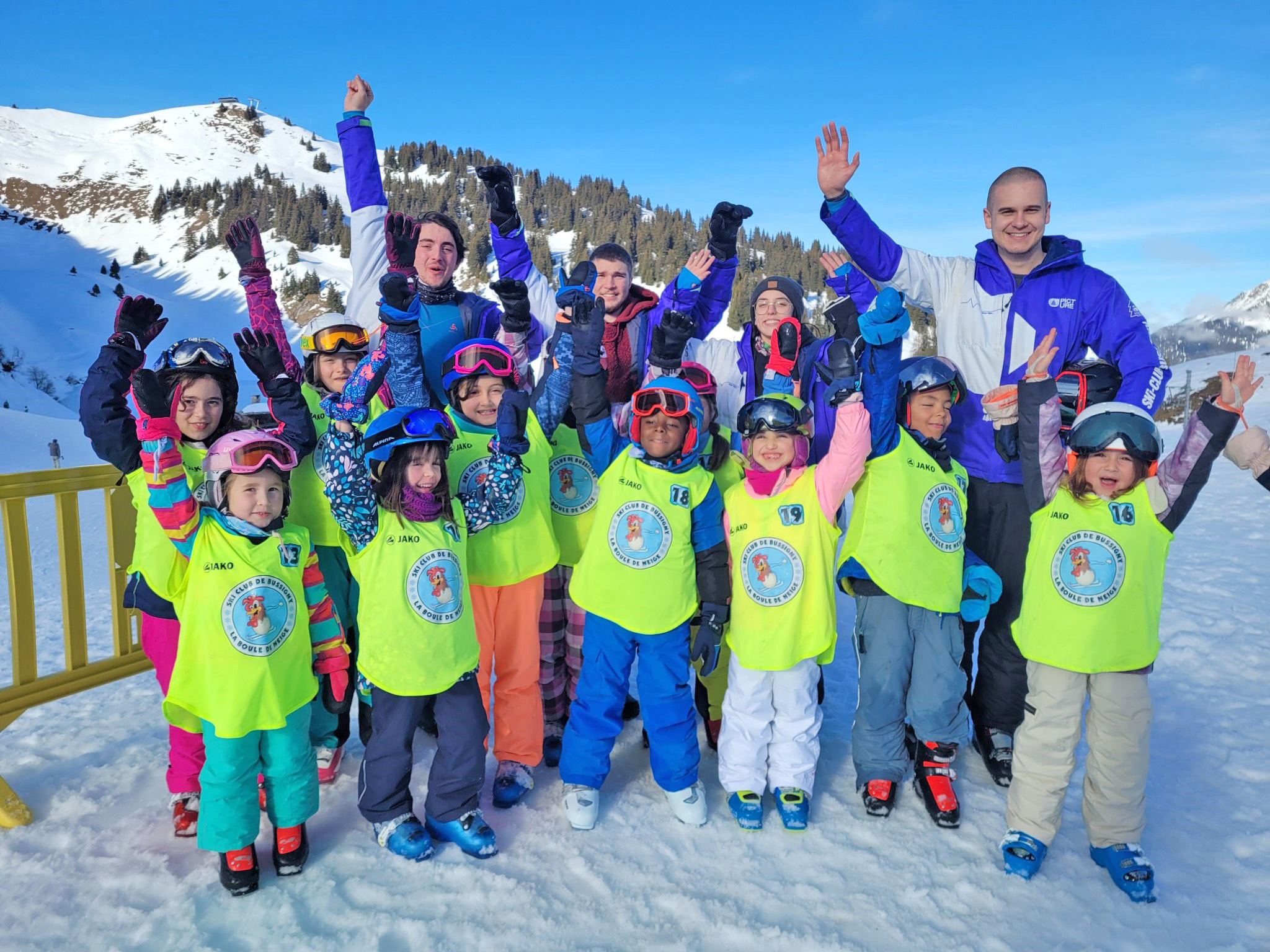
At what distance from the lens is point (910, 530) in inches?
132

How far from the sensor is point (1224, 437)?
2.89 metres

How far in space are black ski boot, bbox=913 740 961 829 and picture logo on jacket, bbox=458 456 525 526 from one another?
7.19ft

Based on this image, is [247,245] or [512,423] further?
[247,245]

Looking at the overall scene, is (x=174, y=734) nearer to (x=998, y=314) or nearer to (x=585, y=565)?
(x=585, y=565)

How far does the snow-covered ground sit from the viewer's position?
264cm

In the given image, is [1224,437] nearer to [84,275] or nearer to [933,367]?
[933,367]

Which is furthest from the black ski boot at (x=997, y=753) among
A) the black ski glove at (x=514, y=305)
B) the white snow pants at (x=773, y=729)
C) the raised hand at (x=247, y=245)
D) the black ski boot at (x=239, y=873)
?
the raised hand at (x=247, y=245)

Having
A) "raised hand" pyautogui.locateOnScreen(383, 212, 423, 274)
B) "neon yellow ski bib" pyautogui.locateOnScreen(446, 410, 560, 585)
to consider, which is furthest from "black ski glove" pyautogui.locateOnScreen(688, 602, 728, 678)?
"raised hand" pyautogui.locateOnScreen(383, 212, 423, 274)

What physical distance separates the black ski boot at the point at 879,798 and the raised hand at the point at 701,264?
8.76ft

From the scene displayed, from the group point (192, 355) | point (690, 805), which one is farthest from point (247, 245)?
point (690, 805)

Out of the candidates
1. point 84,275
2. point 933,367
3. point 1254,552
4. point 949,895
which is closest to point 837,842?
point 949,895

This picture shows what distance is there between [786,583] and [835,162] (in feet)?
6.61

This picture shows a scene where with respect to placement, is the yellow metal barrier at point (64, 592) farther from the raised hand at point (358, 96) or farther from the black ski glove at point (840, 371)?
the black ski glove at point (840, 371)

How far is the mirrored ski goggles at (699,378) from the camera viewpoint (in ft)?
12.0
